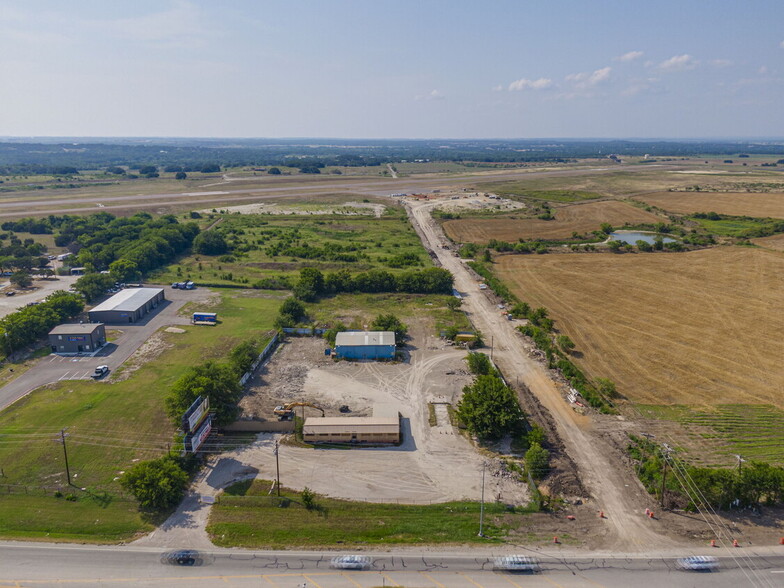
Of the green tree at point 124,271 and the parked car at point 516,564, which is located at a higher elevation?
the green tree at point 124,271

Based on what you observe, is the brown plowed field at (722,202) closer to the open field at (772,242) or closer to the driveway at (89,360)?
the open field at (772,242)

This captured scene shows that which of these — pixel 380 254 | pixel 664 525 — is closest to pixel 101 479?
pixel 664 525

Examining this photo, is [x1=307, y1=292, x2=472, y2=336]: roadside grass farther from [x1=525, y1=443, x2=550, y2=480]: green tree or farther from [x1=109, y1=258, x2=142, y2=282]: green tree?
[x1=109, y1=258, x2=142, y2=282]: green tree

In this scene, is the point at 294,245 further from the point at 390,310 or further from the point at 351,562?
the point at 351,562

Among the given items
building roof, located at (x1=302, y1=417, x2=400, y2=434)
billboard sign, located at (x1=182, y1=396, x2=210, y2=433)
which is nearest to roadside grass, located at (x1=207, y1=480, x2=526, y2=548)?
billboard sign, located at (x1=182, y1=396, x2=210, y2=433)

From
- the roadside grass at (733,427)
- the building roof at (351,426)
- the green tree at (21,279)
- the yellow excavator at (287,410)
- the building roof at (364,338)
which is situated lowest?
the roadside grass at (733,427)

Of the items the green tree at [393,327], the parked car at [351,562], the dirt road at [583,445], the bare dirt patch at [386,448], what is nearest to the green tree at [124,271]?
the bare dirt patch at [386,448]
